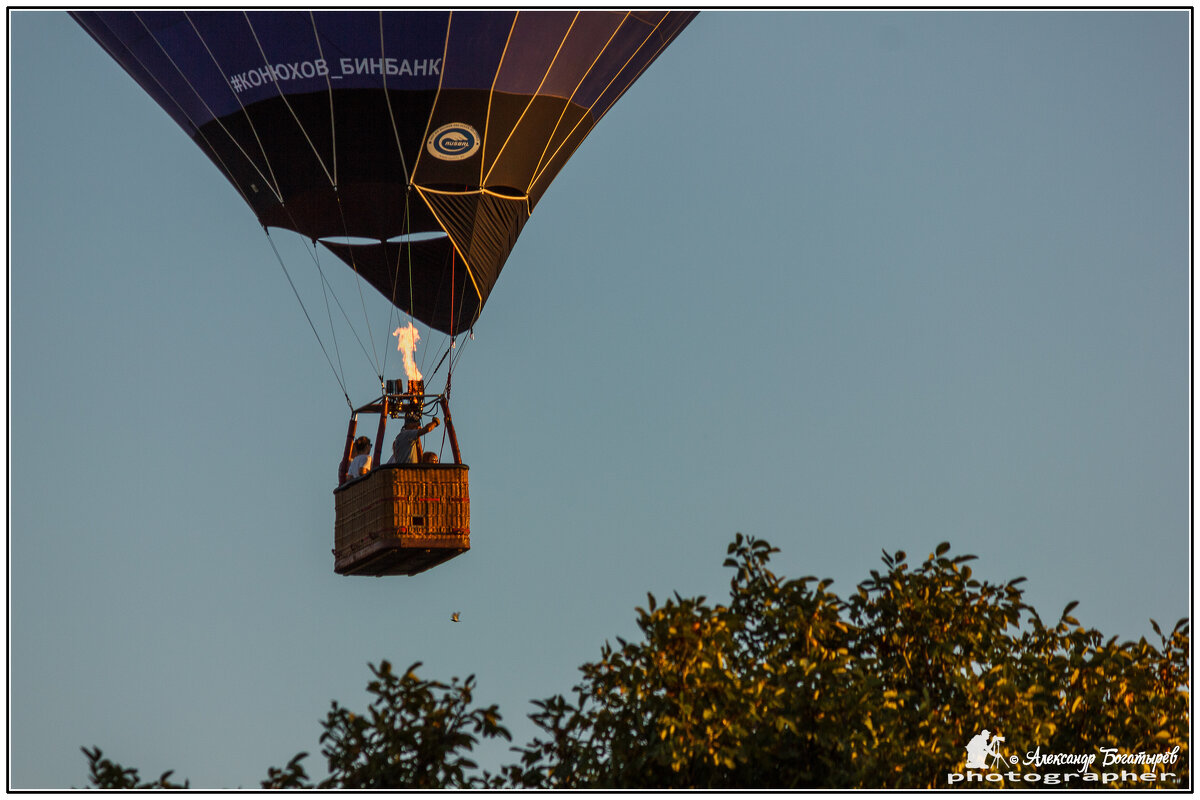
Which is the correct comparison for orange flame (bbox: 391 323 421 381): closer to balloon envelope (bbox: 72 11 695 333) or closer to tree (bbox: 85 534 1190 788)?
balloon envelope (bbox: 72 11 695 333)

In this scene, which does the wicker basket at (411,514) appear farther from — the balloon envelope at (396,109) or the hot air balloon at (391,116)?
the balloon envelope at (396,109)

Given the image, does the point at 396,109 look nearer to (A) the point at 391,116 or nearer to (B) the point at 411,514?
(A) the point at 391,116

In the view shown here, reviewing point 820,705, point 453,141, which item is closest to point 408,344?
point 453,141

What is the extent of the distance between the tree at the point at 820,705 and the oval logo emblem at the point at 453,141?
7.74 m

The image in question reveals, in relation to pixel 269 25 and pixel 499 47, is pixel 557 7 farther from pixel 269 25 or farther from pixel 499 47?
pixel 269 25

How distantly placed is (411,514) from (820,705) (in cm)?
625

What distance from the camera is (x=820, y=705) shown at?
17078 millimetres

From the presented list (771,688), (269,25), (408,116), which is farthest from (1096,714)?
(269,25)

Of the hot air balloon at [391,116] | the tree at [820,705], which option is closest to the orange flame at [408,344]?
the hot air balloon at [391,116]

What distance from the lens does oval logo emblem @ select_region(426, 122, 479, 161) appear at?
80.1ft

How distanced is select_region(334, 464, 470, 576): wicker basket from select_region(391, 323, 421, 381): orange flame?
77.3 inches

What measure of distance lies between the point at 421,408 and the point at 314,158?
3242 millimetres

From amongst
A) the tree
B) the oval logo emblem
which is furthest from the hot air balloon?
the tree

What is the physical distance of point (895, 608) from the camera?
18562 mm
